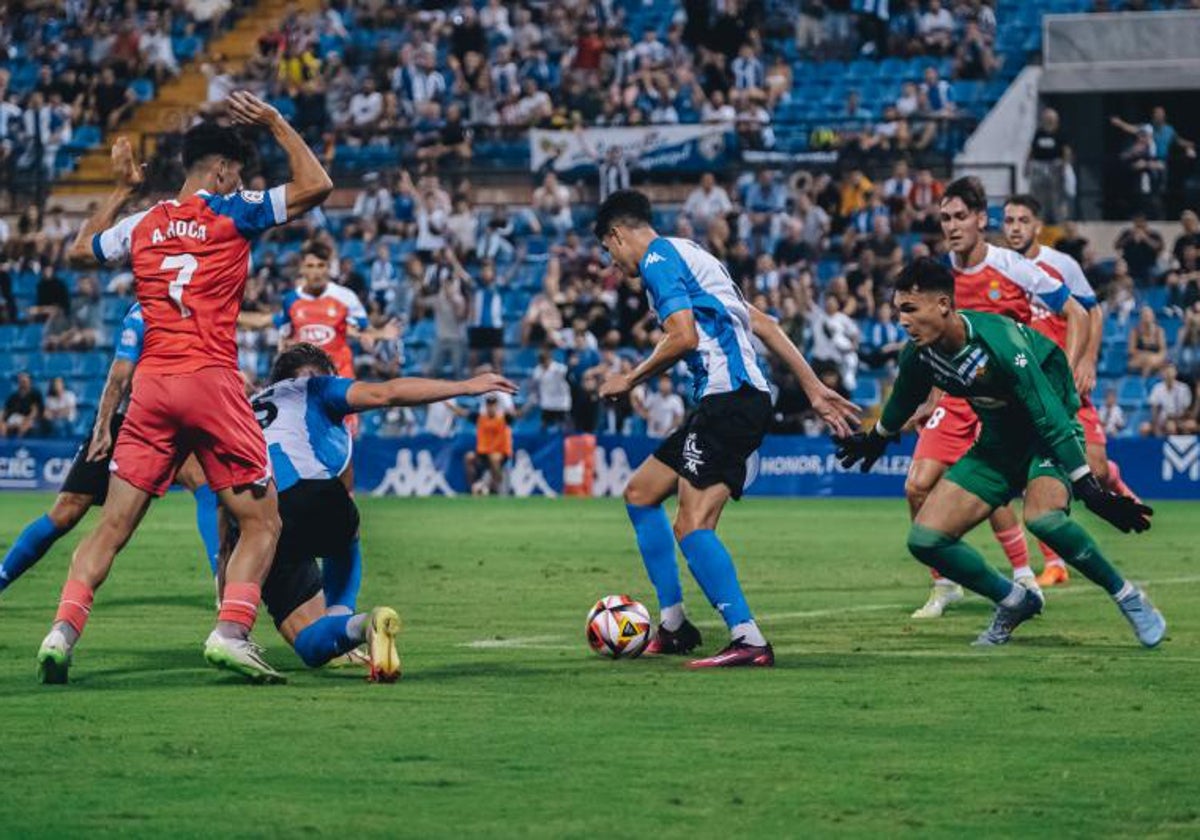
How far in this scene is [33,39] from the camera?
140 ft

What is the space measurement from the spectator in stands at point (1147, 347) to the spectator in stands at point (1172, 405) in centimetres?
51

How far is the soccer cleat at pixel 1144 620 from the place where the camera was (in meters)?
11.3

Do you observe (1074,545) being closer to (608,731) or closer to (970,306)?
(970,306)

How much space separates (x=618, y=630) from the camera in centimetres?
1098

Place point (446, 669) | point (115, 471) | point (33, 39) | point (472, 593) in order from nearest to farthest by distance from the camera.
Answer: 1. point (115, 471)
2. point (446, 669)
3. point (472, 593)
4. point (33, 39)

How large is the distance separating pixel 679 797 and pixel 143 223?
4.19m

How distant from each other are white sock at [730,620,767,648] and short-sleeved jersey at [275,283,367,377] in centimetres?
745

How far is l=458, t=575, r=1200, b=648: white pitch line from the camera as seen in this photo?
11.4m

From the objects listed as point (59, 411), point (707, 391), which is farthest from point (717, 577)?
point (59, 411)

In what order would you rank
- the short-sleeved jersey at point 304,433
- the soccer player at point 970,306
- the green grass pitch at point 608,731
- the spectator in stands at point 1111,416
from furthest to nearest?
the spectator in stands at point 1111,416 < the soccer player at point 970,306 < the short-sleeved jersey at point 304,433 < the green grass pitch at point 608,731

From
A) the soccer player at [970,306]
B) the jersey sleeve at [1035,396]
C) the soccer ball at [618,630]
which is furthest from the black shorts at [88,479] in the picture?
the jersey sleeve at [1035,396]

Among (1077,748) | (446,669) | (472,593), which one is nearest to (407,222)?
(472,593)

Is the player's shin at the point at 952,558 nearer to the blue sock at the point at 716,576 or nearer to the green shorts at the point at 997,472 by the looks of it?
the green shorts at the point at 997,472

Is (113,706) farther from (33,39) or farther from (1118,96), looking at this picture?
(33,39)
